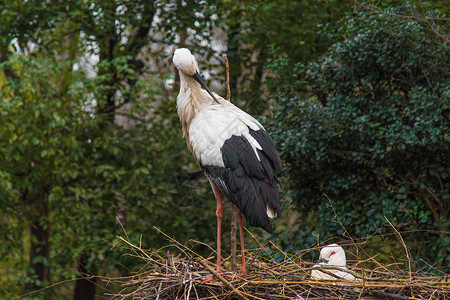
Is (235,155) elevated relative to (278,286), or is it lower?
elevated

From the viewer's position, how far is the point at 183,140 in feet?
23.4

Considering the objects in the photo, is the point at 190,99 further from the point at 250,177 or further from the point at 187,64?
the point at 250,177

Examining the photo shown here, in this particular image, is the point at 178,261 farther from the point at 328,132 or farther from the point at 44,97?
the point at 44,97

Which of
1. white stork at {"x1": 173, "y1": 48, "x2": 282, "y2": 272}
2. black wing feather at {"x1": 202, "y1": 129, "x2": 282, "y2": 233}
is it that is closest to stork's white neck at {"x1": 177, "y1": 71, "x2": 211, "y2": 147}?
white stork at {"x1": 173, "y1": 48, "x2": 282, "y2": 272}

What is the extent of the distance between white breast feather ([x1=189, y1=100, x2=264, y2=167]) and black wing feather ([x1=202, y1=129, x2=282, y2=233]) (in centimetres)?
3

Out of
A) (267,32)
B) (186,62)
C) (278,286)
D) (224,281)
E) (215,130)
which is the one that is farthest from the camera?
(267,32)

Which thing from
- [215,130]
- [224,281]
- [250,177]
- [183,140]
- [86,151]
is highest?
[215,130]

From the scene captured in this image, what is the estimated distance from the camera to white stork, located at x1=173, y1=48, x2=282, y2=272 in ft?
12.4

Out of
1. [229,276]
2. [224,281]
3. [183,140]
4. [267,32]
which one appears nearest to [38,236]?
[183,140]

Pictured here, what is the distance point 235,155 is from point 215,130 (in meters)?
0.23

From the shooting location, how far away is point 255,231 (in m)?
6.64

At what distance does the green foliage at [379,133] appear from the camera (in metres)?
4.90

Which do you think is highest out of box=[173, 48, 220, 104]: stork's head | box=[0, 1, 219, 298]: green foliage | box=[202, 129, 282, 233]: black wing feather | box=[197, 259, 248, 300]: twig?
box=[173, 48, 220, 104]: stork's head

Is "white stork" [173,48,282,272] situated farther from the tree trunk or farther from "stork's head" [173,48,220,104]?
the tree trunk
